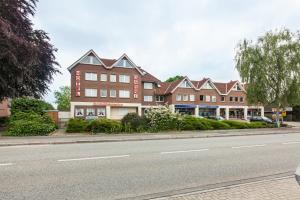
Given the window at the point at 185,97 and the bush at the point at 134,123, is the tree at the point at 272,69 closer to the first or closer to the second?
the bush at the point at 134,123

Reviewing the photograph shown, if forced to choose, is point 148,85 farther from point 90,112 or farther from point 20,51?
point 20,51

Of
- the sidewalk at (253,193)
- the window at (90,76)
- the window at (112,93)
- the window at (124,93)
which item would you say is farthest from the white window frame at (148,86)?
the sidewalk at (253,193)

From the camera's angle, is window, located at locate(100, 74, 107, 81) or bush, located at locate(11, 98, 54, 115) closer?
bush, located at locate(11, 98, 54, 115)

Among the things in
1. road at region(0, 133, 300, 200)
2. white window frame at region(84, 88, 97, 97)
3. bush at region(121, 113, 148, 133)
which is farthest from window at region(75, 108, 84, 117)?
road at region(0, 133, 300, 200)

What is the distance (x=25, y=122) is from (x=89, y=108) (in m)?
27.3

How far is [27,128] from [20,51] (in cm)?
505

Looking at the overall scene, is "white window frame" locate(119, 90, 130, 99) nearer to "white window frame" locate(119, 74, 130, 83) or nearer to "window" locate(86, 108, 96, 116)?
"white window frame" locate(119, 74, 130, 83)

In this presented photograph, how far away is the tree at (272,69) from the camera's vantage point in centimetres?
2897

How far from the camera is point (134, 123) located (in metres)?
20.4

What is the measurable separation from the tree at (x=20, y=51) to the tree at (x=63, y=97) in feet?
223

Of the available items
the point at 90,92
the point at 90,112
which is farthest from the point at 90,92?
the point at 90,112

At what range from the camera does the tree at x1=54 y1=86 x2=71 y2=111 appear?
8960cm

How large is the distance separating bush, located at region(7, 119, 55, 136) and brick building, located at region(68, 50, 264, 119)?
21.8 metres

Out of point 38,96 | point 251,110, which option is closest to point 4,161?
point 38,96
